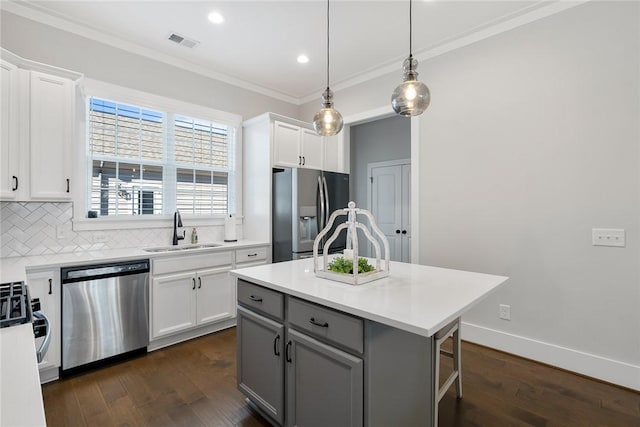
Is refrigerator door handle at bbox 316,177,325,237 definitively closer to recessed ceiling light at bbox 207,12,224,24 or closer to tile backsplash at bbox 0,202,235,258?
recessed ceiling light at bbox 207,12,224,24

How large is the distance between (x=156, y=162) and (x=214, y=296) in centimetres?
160

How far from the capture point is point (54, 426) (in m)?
1.94

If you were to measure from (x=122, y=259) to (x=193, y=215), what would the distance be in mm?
1165

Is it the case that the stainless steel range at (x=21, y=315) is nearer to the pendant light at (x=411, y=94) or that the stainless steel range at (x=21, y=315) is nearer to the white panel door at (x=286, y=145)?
the pendant light at (x=411, y=94)

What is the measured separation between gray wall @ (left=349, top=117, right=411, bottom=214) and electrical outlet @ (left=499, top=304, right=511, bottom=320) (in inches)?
112

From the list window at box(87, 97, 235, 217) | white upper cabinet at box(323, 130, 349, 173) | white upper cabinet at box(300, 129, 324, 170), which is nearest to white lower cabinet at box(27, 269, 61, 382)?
window at box(87, 97, 235, 217)

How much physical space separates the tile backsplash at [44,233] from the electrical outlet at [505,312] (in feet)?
12.2

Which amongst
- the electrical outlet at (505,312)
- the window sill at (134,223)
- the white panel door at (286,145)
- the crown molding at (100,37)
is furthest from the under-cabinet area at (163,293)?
the electrical outlet at (505,312)

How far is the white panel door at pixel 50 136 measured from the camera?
8.13 feet

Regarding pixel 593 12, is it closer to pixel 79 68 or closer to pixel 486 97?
pixel 486 97

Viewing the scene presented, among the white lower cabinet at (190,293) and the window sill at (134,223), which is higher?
the window sill at (134,223)

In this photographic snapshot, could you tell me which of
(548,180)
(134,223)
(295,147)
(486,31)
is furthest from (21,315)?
(486,31)

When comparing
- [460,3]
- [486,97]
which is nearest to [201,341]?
[486,97]

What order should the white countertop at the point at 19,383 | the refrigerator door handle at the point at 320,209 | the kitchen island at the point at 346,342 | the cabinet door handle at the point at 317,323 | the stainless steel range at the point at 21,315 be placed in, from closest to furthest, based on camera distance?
the white countertop at the point at 19,383
the stainless steel range at the point at 21,315
the kitchen island at the point at 346,342
the cabinet door handle at the point at 317,323
the refrigerator door handle at the point at 320,209
